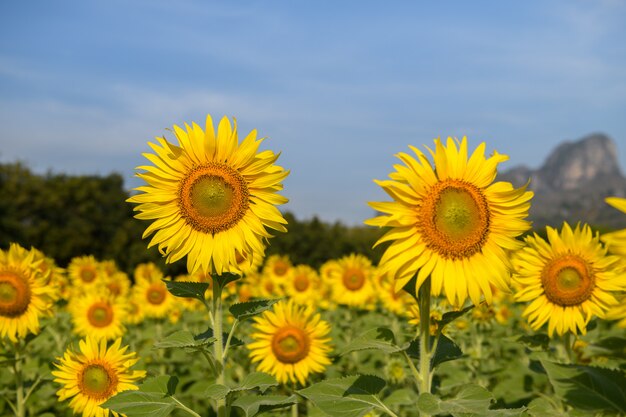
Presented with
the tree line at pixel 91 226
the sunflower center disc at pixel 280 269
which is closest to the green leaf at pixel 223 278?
the sunflower center disc at pixel 280 269

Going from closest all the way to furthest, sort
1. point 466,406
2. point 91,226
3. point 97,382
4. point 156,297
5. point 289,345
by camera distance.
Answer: point 466,406, point 97,382, point 289,345, point 156,297, point 91,226

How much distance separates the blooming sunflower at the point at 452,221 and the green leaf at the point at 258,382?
949mm

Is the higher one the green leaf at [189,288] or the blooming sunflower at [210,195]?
the blooming sunflower at [210,195]

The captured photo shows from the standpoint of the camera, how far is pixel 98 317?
8414 millimetres

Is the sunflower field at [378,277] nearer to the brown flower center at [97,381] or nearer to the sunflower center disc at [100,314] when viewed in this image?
the brown flower center at [97,381]

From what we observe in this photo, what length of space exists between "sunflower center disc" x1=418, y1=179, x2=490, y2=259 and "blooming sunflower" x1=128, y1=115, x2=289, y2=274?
39.2 inches

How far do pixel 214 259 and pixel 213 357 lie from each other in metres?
0.58

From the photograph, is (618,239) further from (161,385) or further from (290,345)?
(290,345)

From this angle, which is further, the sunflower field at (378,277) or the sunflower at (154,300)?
the sunflower at (154,300)

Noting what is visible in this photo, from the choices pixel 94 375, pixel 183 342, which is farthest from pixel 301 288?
pixel 183 342

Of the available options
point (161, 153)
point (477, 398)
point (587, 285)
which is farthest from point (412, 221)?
point (587, 285)

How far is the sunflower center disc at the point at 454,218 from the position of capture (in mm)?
3504

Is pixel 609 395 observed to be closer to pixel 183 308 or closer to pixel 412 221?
pixel 412 221

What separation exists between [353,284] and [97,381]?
6.46 metres
